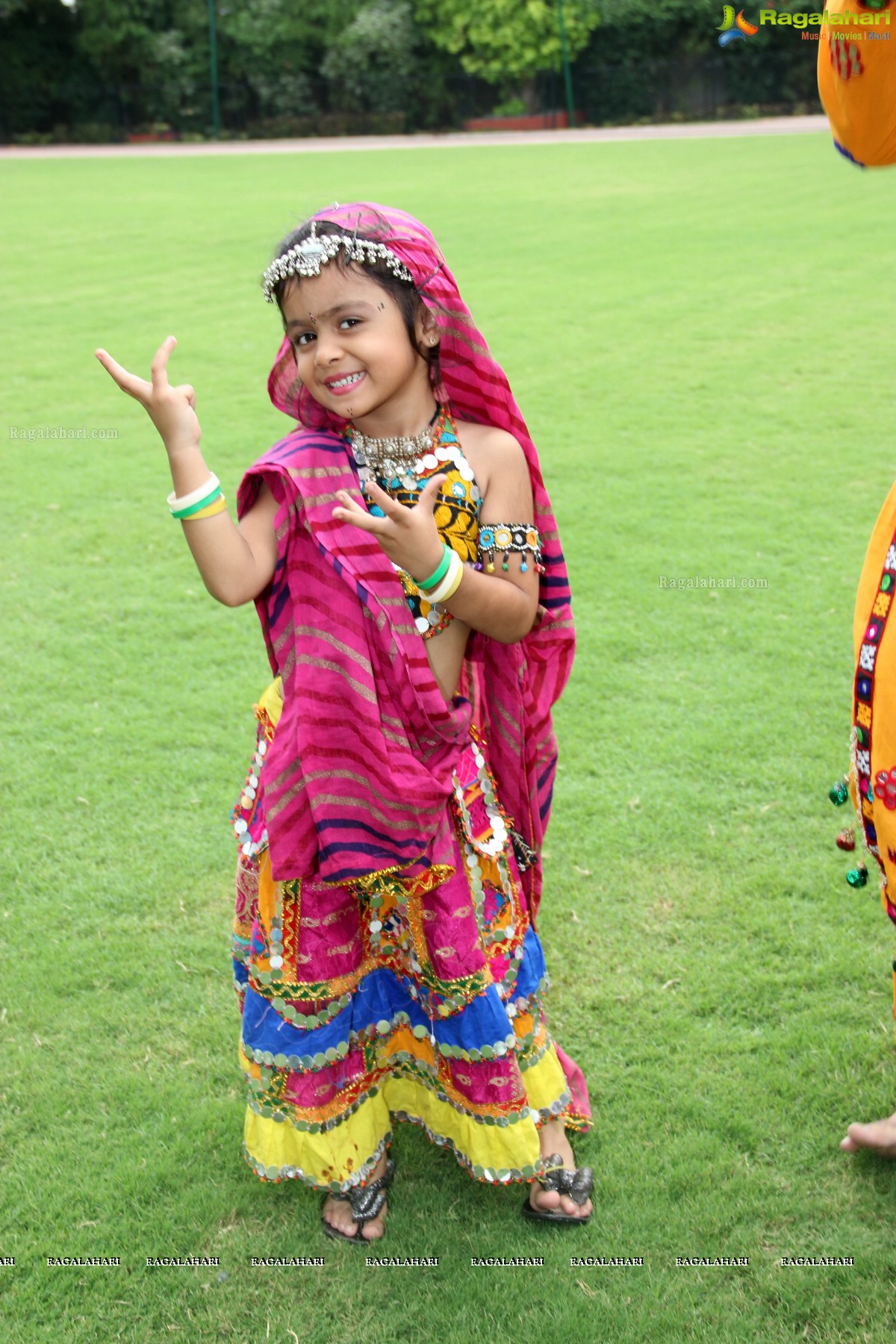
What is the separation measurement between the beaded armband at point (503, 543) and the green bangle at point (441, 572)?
203 mm

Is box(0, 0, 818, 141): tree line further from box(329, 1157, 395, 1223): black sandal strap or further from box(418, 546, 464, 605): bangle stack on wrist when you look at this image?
box(329, 1157, 395, 1223): black sandal strap

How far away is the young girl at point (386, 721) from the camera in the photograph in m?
2.18

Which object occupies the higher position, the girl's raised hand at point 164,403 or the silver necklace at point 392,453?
the girl's raised hand at point 164,403

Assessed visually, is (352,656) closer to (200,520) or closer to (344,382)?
(200,520)

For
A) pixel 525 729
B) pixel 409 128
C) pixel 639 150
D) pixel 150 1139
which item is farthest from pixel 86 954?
pixel 409 128

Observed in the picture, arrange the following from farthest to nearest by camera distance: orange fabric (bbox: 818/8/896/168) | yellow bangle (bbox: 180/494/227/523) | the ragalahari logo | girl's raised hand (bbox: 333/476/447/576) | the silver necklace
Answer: the ragalahari logo < the silver necklace < yellow bangle (bbox: 180/494/227/523) < girl's raised hand (bbox: 333/476/447/576) < orange fabric (bbox: 818/8/896/168)

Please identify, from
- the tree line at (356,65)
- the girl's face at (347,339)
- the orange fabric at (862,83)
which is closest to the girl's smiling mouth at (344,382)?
the girl's face at (347,339)

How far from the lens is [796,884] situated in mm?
3574

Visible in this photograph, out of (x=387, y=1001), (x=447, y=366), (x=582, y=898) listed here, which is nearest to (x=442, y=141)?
(x=582, y=898)

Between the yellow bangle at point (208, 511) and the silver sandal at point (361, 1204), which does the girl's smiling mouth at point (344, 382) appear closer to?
the yellow bangle at point (208, 511)

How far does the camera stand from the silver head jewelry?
7.04 ft

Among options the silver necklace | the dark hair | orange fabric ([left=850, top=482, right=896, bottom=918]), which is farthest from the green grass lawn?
orange fabric ([left=850, top=482, right=896, bottom=918])

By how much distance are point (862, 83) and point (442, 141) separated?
3199 cm

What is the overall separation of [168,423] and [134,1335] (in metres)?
1.73
